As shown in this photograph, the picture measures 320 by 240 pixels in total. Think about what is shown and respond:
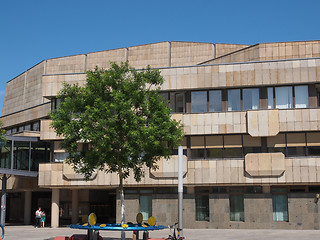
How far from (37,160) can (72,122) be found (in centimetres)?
1887

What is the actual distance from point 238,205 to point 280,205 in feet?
10.0

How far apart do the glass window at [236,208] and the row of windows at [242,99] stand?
6.65 meters

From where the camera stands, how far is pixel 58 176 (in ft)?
135

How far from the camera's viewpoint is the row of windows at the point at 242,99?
123 feet

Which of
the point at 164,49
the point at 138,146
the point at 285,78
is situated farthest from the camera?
the point at 164,49

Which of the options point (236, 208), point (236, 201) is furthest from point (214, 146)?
point (236, 208)

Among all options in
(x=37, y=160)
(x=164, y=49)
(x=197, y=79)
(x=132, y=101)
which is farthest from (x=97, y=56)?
(x=132, y=101)

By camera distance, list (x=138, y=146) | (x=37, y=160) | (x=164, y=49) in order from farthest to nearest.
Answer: (x=164, y=49) → (x=37, y=160) → (x=138, y=146)

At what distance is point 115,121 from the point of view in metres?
26.7

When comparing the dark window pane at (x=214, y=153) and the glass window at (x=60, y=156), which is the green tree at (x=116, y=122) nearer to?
the dark window pane at (x=214, y=153)

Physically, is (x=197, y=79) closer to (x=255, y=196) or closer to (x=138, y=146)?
(x=255, y=196)

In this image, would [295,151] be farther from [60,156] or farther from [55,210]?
[55,210]

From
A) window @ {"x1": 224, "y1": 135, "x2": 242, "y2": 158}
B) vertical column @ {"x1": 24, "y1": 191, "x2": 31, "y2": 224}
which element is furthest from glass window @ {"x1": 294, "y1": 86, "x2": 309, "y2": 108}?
vertical column @ {"x1": 24, "y1": 191, "x2": 31, "y2": 224}

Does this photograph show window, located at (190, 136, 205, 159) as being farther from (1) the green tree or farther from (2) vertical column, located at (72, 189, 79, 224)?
(2) vertical column, located at (72, 189, 79, 224)
